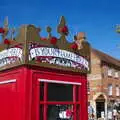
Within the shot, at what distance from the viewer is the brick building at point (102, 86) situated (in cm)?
4375

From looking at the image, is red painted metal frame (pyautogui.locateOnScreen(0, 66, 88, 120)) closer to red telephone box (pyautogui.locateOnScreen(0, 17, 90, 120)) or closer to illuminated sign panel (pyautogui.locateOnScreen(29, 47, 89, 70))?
red telephone box (pyautogui.locateOnScreen(0, 17, 90, 120))

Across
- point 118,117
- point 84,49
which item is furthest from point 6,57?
point 118,117

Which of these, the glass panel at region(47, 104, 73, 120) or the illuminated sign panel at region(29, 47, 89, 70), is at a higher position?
the illuminated sign panel at region(29, 47, 89, 70)

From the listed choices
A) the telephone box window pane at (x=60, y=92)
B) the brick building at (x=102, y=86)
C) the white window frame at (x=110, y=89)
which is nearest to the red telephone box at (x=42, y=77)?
the telephone box window pane at (x=60, y=92)

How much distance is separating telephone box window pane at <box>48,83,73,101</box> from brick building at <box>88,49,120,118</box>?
120 ft

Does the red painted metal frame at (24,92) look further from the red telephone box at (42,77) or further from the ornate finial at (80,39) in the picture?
the ornate finial at (80,39)

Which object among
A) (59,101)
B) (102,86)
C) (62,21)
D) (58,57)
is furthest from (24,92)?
(102,86)

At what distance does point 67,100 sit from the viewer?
6379mm

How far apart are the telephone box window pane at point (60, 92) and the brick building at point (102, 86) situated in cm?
3645

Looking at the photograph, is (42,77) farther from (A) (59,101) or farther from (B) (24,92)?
(A) (59,101)

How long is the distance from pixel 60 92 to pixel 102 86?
126 ft

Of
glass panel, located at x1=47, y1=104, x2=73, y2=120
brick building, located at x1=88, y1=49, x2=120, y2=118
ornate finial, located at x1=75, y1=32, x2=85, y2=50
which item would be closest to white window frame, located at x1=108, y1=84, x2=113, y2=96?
brick building, located at x1=88, y1=49, x2=120, y2=118

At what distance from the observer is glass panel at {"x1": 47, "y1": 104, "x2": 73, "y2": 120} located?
6137 mm

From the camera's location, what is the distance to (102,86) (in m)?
44.3
